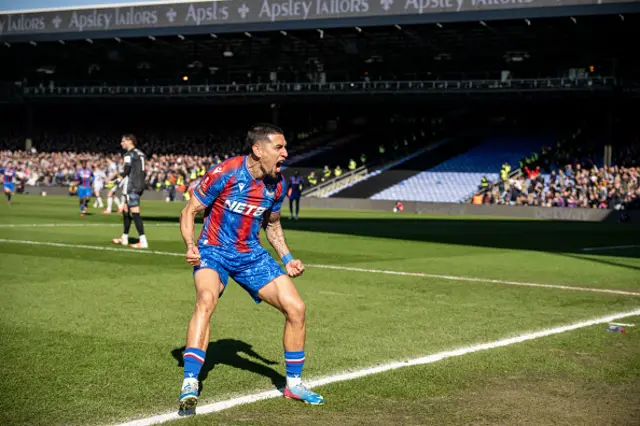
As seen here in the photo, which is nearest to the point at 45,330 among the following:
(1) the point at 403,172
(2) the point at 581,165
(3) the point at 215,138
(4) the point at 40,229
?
(4) the point at 40,229

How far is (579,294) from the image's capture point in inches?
512

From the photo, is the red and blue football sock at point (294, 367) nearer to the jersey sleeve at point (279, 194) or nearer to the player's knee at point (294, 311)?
the player's knee at point (294, 311)

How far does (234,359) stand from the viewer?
789 centimetres

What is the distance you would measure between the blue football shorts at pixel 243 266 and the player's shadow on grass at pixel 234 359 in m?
0.92

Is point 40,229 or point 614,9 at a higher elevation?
point 614,9

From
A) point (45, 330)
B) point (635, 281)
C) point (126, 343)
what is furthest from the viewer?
point (635, 281)

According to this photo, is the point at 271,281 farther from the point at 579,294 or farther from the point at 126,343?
the point at 579,294

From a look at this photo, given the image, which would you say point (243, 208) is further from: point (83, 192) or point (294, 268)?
point (83, 192)

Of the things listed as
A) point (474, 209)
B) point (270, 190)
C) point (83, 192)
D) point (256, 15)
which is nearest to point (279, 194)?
point (270, 190)

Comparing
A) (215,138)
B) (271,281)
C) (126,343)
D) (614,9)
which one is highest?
(614,9)

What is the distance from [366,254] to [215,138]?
4978cm

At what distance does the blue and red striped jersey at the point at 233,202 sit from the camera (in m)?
6.51

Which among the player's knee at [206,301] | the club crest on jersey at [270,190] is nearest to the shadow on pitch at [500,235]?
the club crest on jersey at [270,190]

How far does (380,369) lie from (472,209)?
39.4m
